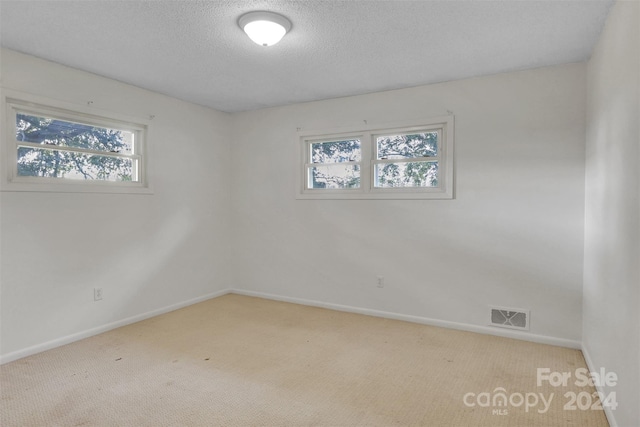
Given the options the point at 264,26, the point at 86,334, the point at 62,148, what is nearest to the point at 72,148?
the point at 62,148

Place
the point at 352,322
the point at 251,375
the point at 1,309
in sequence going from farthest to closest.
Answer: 1. the point at 352,322
2. the point at 1,309
3. the point at 251,375

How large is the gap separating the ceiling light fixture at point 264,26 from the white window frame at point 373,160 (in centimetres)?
177

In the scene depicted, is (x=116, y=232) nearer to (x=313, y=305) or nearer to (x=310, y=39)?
(x=313, y=305)

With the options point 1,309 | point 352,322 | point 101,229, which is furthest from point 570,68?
point 1,309

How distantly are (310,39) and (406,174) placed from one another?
5.89 feet

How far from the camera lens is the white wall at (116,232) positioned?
287cm

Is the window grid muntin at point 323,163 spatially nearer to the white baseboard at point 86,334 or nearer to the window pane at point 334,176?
the window pane at point 334,176

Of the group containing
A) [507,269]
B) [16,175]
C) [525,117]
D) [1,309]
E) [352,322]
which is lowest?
[352,322]

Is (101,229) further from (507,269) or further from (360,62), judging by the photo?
(507,269)

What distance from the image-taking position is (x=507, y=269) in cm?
329

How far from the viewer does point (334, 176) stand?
170 inches

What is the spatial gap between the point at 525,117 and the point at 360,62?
153 centimetres

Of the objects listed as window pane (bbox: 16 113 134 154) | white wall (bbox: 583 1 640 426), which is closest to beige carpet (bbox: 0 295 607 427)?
white wall (bbox: 583 1 640 426)

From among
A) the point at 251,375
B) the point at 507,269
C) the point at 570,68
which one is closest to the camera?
the point at 251,375
